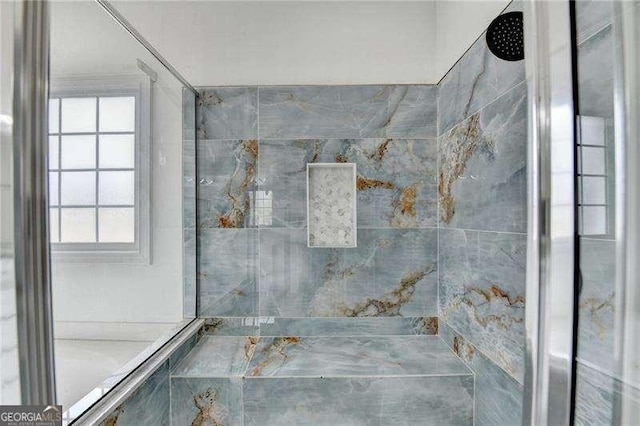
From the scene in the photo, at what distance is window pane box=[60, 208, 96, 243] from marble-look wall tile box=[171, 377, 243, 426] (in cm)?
59

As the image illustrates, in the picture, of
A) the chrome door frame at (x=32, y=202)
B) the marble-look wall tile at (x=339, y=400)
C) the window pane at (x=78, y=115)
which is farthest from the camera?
the marble-look wall tile at (x=339, y=400)

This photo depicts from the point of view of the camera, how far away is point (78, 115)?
80 centimetres

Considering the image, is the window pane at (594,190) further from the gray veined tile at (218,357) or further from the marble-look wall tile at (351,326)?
the marble-look wall tile at (351,326)

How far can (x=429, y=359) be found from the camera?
119cm

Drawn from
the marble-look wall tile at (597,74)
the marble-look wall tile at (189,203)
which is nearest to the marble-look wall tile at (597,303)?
the marble-look wall tile at (597,74)

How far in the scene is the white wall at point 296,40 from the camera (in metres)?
1.43

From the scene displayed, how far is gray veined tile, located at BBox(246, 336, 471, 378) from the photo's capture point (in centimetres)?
110

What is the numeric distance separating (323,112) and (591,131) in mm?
1245

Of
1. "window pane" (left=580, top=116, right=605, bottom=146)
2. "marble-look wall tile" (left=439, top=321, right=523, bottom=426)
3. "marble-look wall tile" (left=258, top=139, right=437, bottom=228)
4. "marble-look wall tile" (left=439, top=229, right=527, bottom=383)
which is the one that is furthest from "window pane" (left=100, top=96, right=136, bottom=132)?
"marble-look wall tile" (left=439, top=321, right=523, bottom=426)

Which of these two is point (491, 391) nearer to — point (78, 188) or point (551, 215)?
point (551, 215)

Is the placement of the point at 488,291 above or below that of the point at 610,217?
below

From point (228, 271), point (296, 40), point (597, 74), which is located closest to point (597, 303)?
point (597, 74)

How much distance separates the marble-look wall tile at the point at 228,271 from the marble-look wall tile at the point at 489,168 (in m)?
0.89

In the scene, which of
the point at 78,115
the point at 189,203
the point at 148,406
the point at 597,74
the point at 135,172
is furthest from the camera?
the point at 189,203
